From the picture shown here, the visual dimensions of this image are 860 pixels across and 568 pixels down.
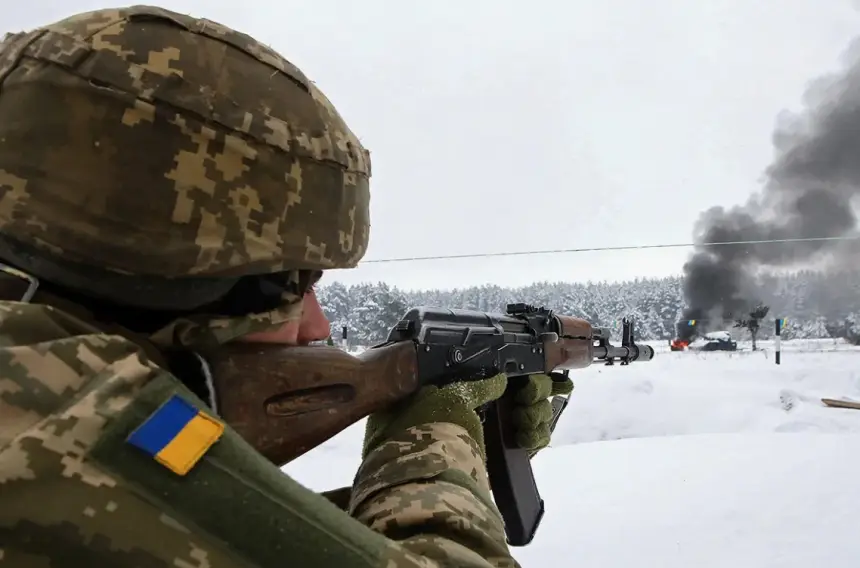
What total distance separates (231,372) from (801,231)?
3572 centimetres

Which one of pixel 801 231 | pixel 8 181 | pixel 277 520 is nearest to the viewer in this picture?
pixel 277 520

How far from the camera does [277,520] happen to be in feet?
2.12

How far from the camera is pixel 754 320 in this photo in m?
27.0

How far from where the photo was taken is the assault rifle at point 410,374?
112 cm

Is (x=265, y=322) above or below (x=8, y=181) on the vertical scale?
below

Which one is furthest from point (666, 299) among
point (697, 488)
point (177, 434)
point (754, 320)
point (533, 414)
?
point (177, 434)

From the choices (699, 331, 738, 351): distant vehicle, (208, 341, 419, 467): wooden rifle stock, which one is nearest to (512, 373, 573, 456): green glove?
(208, 341, 419, 467): wooden rifle stock

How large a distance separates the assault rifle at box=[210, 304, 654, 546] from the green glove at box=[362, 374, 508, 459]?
0.04 meters

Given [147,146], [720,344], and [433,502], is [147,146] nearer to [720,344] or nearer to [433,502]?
[433,502]

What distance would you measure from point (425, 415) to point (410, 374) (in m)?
0.18

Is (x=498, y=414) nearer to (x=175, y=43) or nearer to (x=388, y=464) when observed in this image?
(x=388, y=464)

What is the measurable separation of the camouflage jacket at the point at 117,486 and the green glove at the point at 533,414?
156cm

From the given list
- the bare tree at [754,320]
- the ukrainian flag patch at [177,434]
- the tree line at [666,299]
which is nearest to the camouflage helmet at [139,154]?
the ukrainian flag patch at [177,434]

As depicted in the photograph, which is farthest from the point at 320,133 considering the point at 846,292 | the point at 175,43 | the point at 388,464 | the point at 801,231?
the point at 846,292
